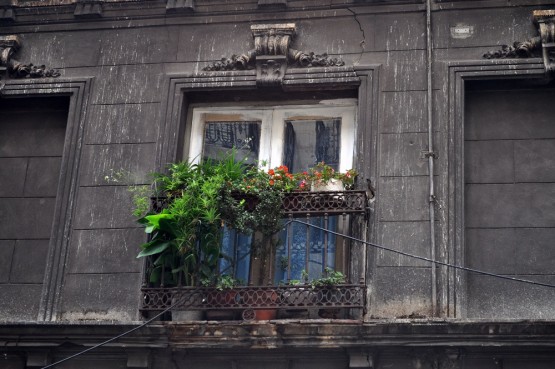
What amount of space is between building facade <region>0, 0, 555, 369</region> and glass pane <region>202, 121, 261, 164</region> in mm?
55

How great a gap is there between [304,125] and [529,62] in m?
2.48

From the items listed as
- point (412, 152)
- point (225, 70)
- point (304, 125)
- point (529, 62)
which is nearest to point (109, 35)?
point (225, 70)

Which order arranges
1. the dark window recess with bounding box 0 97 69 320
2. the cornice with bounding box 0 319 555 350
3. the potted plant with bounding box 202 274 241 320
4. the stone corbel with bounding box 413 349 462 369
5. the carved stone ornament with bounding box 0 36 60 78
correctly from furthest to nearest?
1. the carved stone ornament with bounding box 0 36 60 78
2. the dark window recess with bounding box 0 97 69 320
3. the potted plant with bounding box 202 274 241 320
4. the stone corbel with bounding box 413 349 462 369
5. the cornice with bounding box 0 319 555 350

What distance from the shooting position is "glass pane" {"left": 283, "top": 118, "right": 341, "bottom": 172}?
12.1 meters

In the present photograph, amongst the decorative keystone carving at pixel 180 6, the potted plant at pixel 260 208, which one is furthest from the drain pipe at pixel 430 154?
the decorative keystone carving at pixel 180 6

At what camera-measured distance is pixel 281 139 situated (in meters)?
12.2

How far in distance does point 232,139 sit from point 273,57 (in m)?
1.00

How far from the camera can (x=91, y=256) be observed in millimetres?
11688

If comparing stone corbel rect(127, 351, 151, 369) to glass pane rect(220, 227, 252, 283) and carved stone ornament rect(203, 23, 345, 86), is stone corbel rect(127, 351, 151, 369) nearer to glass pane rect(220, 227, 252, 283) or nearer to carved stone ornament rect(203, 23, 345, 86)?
glass pane rect(220, 227, 252, 283)

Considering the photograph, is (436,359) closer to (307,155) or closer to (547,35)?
(307,155)

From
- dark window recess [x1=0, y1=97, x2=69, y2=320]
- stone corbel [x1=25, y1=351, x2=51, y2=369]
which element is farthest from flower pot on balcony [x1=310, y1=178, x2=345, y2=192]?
stone corbel [x1=25, y1=351, x2=51, y2=369]

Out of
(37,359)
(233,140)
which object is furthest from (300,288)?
(37,359)

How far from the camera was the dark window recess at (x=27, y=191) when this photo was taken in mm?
11945

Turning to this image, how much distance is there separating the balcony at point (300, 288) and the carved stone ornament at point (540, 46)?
7.34 ft
